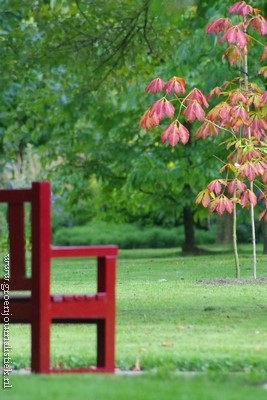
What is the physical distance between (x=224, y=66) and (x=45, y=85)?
378 centimetres

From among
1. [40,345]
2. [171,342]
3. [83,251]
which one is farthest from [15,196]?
[171,342]

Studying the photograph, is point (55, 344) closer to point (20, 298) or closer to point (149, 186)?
point (20, 298)

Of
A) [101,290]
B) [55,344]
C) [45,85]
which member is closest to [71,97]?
[45,85]

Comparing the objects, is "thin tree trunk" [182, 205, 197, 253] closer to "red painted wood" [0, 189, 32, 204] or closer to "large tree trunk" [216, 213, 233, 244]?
"large tree trunk" [216, 213, 233, 244]

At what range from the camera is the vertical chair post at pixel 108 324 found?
294 inches

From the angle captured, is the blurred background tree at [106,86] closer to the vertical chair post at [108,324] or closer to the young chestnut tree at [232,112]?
the young chestnut tree at [232,112]

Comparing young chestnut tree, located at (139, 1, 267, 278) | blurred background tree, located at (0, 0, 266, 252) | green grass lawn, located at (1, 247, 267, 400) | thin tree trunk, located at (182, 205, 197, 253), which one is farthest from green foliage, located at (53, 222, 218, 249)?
young chestnut tree, located at (139, 1, 267, 278)

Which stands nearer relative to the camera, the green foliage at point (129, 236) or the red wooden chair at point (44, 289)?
the red wooden chair at point (44, 289)

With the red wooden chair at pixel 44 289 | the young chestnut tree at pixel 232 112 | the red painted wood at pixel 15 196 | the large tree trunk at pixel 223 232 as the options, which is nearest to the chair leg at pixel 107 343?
the red wooden chair at pixel 44 289

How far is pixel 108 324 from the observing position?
7.49 meters

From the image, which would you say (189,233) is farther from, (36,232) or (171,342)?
(36,232)

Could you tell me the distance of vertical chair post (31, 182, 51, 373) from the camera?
23.5 ft

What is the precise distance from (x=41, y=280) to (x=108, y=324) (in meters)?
0.55

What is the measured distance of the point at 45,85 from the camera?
74.1ft
